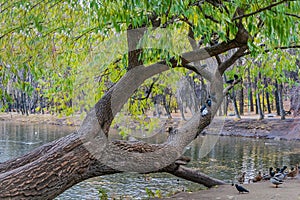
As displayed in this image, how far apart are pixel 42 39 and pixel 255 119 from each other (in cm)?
2467

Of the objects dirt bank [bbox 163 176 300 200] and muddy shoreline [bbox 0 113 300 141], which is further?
muddy shoreline [bbox 0 113 300 141]

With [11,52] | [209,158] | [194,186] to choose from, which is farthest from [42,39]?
[209,158]

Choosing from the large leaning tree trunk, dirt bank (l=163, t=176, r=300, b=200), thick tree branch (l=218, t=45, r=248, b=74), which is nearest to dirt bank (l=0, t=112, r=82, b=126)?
dirt bank (l=163, t=176, r=300, b=200)

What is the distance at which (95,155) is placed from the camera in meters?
5.50

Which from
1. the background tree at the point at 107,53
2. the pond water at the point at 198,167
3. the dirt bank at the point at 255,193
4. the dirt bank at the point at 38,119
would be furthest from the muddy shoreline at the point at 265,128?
the dirt bank at the point at 38,119

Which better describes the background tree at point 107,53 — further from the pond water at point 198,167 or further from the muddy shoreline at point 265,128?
the muddy shoreline at point 265,128

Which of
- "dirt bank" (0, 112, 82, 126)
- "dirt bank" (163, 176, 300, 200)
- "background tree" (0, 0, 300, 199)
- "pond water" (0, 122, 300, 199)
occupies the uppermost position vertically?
"background tree" (0, 0, 300, 199)

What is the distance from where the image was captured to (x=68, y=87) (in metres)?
7.38

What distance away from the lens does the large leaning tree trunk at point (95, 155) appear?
15.4 feet

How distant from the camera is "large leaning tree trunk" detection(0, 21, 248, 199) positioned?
4.71 meters

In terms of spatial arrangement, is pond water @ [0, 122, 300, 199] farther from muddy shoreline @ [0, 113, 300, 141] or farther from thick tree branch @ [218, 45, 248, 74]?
thick tree branch @ [218, 45, 248, 74]

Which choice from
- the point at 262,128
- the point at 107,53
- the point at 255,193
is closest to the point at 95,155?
the point at 107,53

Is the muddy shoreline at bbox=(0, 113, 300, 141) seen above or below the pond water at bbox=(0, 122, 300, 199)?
Result: above

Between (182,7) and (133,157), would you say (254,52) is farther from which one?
(133,157)
